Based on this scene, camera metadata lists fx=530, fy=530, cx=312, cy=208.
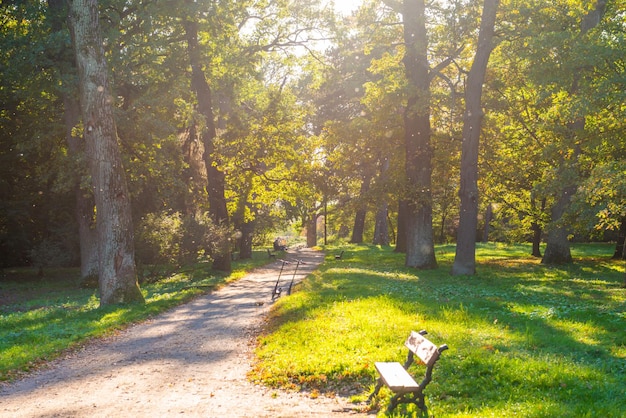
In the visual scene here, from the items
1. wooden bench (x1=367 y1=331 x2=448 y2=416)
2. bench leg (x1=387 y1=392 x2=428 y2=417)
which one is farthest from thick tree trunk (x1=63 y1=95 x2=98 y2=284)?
bench leg (x1=387 y1=392 x2=428 y2=417)

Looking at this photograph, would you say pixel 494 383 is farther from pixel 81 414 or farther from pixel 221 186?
pixel 221 186

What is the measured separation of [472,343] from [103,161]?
39.5 feet

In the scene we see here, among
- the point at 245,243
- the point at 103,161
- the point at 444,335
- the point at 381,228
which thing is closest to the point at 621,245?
the point at 381,228

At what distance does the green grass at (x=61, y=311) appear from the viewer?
1046 cm

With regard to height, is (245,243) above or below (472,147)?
below

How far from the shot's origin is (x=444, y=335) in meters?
9.83

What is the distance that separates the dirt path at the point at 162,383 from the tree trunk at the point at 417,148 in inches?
490

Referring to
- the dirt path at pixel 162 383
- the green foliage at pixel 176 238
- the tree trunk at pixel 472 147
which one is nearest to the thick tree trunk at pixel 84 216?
the green foliage at pixel 176 238

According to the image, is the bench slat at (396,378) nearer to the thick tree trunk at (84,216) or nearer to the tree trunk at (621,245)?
the thick tree trunk at (84,216)

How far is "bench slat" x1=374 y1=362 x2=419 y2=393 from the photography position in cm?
634

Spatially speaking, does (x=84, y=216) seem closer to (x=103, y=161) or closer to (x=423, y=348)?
(x=103, y=161)

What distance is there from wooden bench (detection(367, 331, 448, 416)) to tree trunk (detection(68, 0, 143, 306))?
37.5 ft

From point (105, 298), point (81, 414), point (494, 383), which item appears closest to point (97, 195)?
point (105, 298)

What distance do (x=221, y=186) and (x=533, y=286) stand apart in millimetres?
16217
